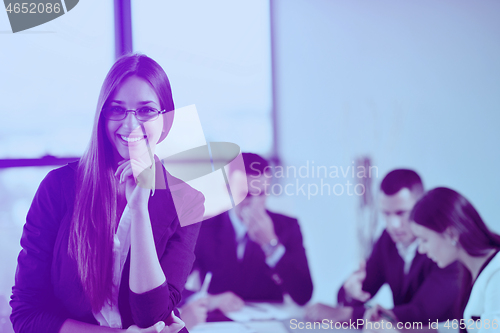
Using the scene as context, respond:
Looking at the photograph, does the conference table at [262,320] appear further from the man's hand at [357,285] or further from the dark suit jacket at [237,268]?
the man's hand at [357,285]

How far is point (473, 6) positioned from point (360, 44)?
22.0 inches

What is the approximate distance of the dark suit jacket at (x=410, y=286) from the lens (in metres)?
1.79

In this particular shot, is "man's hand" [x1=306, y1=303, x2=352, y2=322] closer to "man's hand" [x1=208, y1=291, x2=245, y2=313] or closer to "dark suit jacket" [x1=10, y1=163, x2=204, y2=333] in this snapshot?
"man's hand" [x1=208, y1=291, x2=245, y2=313]

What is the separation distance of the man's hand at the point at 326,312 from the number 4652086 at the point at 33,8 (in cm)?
164

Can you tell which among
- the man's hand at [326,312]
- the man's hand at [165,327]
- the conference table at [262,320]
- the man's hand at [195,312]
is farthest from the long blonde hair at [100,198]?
the man's hand at [326,312]

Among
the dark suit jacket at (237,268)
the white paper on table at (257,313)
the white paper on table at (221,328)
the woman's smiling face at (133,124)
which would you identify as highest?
the woman's smiling face at (133,124)

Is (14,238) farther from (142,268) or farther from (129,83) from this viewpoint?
(129,83)

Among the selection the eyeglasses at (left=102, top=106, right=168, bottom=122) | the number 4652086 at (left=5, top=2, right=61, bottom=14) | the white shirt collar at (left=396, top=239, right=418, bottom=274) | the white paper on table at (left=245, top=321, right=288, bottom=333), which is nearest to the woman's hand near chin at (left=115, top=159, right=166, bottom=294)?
the eyeglasses at (left=102, top=106, right=168, bottom=122)

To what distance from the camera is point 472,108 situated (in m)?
1.88

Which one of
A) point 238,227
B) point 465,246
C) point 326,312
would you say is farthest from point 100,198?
point 465,246

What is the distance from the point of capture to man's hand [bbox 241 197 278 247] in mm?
1735

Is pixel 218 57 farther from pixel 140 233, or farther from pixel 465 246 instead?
pixel 465 246

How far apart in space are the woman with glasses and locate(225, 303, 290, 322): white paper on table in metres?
0.24

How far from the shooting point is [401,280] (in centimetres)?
179
